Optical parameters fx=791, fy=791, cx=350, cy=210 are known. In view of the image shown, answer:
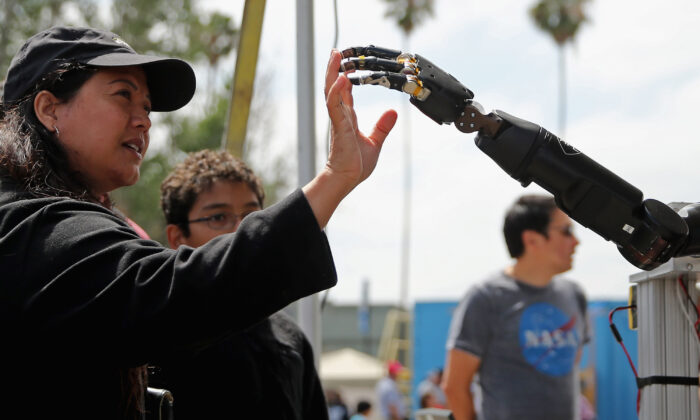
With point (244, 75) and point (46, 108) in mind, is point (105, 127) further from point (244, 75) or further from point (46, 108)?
point (244, 75)

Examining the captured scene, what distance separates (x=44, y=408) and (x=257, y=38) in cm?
201

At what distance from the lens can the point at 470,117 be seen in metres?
1.56

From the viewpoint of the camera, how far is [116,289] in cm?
126

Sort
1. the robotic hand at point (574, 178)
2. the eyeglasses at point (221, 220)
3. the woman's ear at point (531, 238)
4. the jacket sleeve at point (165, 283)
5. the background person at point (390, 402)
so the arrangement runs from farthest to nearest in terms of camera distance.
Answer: the background person at point (390, 402)
the woman's ear at point (531, 238)
the eyeglasses at point (221, 220)
the robotic hand at point (574, 178)
the jacket sleeve at point (165, 283)

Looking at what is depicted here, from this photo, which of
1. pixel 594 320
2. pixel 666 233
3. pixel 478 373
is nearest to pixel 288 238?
pixel 666 233

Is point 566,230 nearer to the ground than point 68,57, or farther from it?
nearer to the ground

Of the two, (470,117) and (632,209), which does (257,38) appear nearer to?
(470,117)

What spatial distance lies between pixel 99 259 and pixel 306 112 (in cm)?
177

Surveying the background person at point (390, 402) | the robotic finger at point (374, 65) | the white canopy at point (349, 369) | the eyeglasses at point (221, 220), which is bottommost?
the white canopy at point (349, 369)

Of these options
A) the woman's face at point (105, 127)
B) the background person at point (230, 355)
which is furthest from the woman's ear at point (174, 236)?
the woman's face at point (105, 127)

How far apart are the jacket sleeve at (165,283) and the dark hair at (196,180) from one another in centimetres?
133

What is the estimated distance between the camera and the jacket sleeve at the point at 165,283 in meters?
1.23

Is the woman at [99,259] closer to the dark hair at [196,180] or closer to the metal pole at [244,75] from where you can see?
the dark hair at [196,180]

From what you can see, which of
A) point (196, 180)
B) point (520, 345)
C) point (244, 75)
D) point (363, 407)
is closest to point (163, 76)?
→ point (196, 180)
